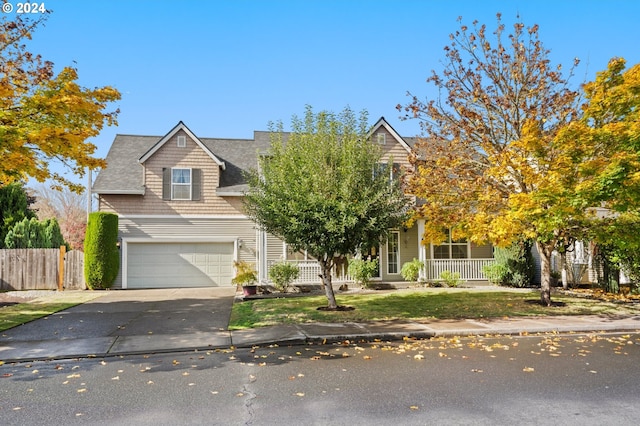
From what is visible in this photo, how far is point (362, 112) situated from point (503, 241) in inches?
218

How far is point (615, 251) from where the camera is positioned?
16047 mm

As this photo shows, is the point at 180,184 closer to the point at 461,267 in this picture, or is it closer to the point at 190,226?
the point at 190,226

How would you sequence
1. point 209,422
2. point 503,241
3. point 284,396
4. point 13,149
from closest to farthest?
point 209,422, point 284,396, point 13,149, point 503,241

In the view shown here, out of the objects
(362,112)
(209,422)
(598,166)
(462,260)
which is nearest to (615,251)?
(462,260)

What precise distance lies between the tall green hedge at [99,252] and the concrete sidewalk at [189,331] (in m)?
6.22

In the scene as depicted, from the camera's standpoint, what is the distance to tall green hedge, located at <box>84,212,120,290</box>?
60.5ft

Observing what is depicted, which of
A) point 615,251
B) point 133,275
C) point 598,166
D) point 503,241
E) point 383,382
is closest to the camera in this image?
point 383,382

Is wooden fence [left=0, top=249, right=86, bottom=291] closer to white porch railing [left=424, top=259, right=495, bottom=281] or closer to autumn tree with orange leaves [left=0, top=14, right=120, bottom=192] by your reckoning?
autumn tree with orange leaves [left=0, top=14, right=120, bottom=192]

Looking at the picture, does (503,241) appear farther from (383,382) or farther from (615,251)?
(383,382)

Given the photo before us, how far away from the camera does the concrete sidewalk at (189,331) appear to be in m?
8.16

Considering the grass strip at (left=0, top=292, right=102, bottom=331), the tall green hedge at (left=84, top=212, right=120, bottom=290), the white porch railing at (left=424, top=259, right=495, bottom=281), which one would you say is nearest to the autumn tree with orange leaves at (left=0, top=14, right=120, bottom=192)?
the grass strip at (left=0, top=292, right=102, bottom=331)

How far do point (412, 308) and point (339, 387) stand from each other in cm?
750

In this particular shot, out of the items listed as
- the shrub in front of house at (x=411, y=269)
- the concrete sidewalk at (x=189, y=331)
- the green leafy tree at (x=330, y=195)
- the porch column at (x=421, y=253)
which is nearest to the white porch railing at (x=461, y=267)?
the porch column at (x=421, y=253)

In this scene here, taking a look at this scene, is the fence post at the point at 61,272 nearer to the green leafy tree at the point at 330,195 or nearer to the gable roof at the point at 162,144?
the gable roof at the point at 162,144
